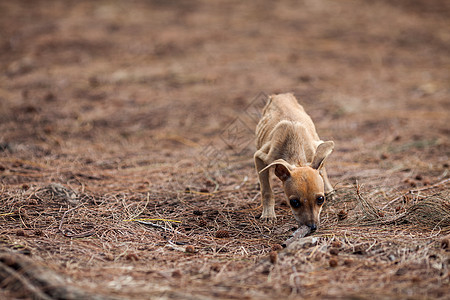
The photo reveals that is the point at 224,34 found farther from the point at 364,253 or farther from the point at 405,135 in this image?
the point at 364,253

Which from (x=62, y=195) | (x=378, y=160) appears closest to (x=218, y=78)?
(x=378, y=160)

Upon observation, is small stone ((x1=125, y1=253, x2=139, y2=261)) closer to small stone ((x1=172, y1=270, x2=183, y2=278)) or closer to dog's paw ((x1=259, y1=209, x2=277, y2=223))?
small stone ((x1=172, y1=270, x2=183, y2=278))

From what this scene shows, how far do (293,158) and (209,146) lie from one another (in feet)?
12.2

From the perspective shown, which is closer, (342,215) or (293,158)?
(342,215)

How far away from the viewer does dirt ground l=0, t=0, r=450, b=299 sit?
390 cm

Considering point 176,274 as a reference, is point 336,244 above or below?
below

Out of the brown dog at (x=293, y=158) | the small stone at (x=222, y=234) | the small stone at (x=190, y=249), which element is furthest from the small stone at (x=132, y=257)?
the brown dog at (x=293, y=158)

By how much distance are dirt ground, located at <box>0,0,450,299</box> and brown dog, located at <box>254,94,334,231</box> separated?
32 centimetres

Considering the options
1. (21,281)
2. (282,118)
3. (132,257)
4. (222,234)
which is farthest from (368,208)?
(21,281)

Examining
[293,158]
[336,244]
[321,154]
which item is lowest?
[336,244]

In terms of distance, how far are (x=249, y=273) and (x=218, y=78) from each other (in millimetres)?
9966

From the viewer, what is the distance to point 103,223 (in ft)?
16.9

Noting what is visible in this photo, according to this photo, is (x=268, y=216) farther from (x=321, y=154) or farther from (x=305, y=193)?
(x=321, y=154)

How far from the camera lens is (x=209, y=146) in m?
8.91
